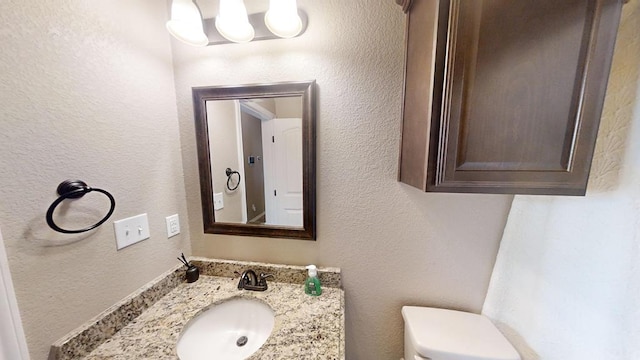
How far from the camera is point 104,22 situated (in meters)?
0.77

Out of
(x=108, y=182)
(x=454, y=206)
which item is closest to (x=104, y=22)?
(x=108, y=182)

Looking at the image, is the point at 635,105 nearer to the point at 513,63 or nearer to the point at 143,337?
the point at 513,63

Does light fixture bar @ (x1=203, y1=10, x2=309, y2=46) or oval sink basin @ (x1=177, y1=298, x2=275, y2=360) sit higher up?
light fixture bar @ (x1=203, y1=10, x2=309, y2=46)

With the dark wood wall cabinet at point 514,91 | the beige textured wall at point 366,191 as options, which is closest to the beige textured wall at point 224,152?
the beige textured wall at point 366,191

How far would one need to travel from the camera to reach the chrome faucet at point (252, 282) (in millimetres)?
1044

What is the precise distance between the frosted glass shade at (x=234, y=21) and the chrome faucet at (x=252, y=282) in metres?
1.08

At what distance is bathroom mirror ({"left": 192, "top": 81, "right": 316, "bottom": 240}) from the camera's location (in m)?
1.00

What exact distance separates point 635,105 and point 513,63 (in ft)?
1.18

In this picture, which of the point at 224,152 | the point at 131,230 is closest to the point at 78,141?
the point at 131,230

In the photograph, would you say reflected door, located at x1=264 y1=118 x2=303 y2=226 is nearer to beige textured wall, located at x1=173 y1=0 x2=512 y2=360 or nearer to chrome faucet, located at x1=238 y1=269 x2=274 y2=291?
beige textured wall, located at x1=173 y1=0 x2=512 y2=360

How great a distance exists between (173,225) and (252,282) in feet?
1.60

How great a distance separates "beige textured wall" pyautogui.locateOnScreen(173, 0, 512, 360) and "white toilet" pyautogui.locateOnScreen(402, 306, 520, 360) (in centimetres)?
7

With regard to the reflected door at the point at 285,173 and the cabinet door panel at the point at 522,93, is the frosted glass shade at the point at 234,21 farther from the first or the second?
the cabinet door panel at the point at 522,93

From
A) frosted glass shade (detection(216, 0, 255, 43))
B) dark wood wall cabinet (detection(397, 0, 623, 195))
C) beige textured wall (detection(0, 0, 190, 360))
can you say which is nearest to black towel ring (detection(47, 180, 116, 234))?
beige textured wall (detection(0, 0, 190, 360))
